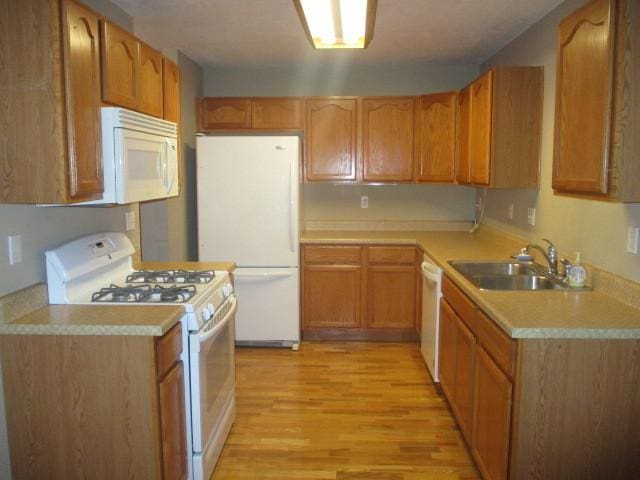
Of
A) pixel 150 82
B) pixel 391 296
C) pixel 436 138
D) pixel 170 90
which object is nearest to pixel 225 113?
pixel 170 90

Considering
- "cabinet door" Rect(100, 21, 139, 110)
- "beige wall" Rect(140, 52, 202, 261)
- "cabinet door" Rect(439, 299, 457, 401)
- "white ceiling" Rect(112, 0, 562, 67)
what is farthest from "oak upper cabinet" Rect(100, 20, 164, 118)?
"cabinet door" Rect(439, 299, 457, 401)

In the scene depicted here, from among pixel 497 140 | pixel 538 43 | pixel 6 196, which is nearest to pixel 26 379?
pixel 6 196

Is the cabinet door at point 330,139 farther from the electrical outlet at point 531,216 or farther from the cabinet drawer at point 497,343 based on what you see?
the cabinet drawer at point 497,343

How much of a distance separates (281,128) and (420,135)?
3.82 ft

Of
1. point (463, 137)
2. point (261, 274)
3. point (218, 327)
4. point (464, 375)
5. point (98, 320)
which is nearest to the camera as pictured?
point (98, 320)

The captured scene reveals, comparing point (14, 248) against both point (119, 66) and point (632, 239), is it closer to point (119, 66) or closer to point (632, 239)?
point (119, 66)

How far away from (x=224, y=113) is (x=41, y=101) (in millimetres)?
2768

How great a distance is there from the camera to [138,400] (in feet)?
6.54

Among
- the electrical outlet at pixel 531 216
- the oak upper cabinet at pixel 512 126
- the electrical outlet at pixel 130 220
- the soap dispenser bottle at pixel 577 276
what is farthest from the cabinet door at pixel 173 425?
the electrical outlet at pixel 531 216

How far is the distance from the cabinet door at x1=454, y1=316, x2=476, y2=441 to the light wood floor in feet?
0.63

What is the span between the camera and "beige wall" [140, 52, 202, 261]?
159 inches

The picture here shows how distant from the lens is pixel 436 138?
4469 mm

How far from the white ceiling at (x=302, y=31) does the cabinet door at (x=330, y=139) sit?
409mm

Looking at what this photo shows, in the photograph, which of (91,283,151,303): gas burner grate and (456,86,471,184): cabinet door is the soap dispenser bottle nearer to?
(456,86,471,184): cabinet door
